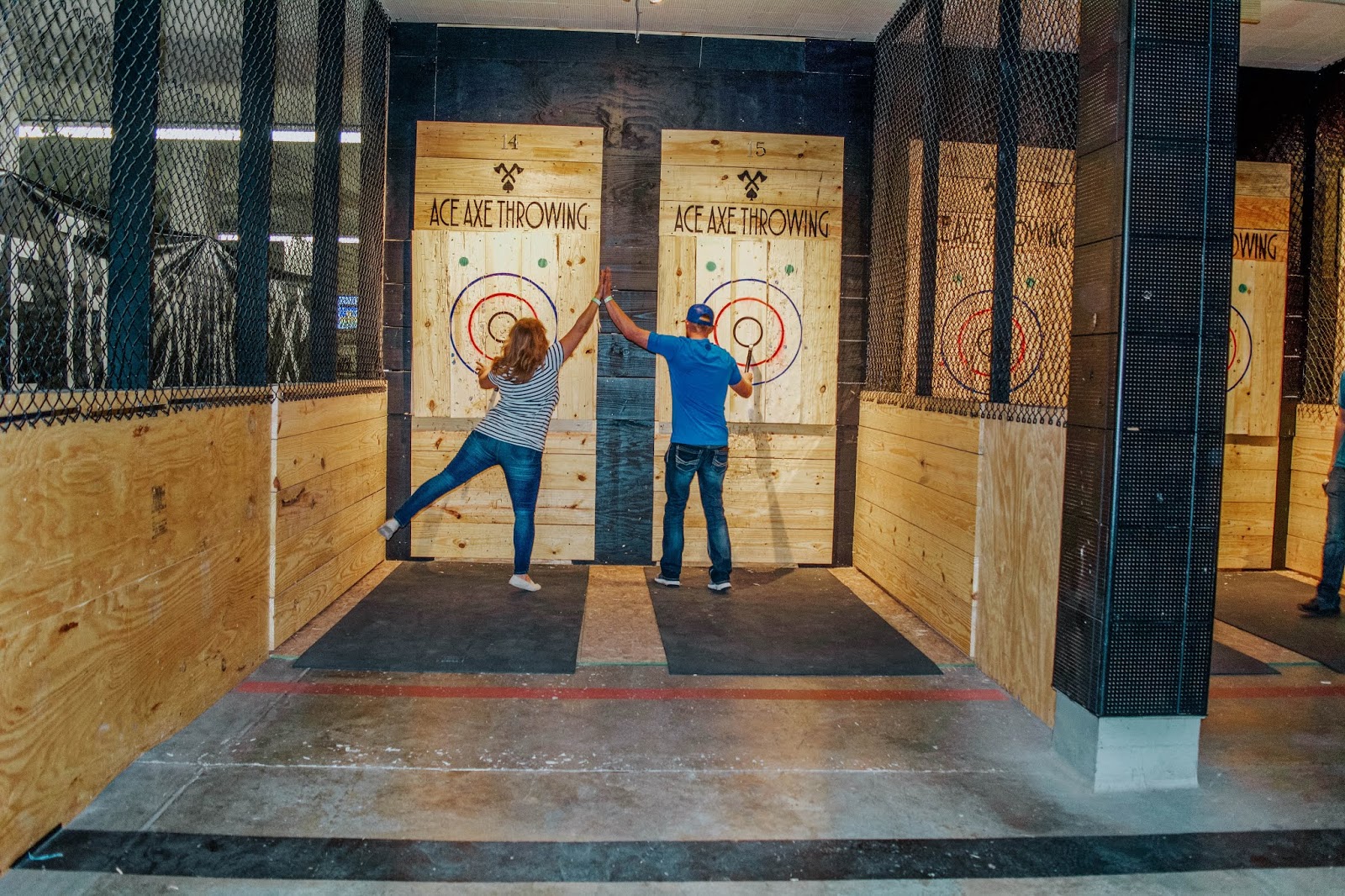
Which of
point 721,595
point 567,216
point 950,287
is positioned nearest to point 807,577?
point 721,595

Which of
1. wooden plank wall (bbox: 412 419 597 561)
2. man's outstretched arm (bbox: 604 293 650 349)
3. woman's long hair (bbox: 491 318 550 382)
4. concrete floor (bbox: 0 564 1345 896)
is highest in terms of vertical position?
man's outstretched arm (bbox: 604 293 650 349)

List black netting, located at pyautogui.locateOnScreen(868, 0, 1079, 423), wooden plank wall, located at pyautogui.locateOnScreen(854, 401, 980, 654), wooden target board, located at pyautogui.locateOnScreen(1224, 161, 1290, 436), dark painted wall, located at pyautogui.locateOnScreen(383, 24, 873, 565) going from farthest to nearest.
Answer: wooden target board, located at pyautogui.locateOnScreen(1224, 161, 1290, 436)
dark painted wall, located at pyautogui.locateOnScreen(383, 24, 873, 565)
black netting, located at pyautogui.locateOnScreen(868, 0, 1079, 423)
wooden plank wall, located at pyautogui.locateOnScreen(854, 401, 980, 654)

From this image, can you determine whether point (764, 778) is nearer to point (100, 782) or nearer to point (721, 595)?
point (100, 782)

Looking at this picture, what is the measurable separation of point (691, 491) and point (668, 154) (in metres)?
2.57

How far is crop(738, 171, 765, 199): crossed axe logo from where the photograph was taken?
7598 mm

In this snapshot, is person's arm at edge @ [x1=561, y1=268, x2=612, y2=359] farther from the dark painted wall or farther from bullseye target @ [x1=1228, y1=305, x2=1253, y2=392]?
bullseye target @ [x1=1228, y1=305, x2=1253, y2=392]

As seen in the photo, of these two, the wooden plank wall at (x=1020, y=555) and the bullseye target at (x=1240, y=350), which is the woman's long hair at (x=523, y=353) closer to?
the wooden plank wall at (x=1020, y=555)

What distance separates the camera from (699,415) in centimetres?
672

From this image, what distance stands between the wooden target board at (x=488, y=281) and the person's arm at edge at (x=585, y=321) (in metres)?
0.71

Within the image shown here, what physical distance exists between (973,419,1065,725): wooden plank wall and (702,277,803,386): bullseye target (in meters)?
2.80

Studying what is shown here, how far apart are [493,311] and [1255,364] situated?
5.96 meters

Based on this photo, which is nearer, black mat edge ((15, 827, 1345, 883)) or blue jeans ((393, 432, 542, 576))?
black mat edge ((15, 827, 1345, 883))

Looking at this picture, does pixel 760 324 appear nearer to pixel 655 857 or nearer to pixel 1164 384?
pixel 1164 384

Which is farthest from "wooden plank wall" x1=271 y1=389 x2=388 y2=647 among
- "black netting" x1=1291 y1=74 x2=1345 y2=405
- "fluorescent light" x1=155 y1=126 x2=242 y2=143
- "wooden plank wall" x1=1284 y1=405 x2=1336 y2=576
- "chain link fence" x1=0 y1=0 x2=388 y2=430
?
"black netting" x1=1291 y1=74 x2=1345 y2=405
